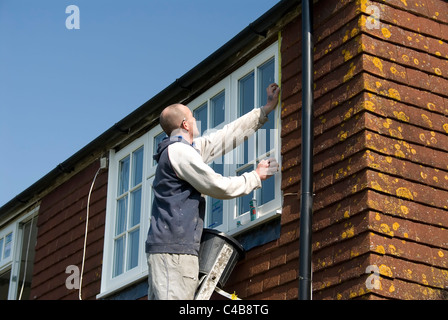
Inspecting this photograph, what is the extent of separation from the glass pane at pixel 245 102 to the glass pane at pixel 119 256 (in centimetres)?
212

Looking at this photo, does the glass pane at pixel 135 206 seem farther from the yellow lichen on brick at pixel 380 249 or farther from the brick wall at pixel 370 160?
the yellow lichen on brick at pixel 380 249

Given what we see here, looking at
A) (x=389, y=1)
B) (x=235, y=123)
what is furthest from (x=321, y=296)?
(x=389, y=1)

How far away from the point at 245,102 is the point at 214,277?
6.22 ft

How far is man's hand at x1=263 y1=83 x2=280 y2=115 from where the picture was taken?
709 cm

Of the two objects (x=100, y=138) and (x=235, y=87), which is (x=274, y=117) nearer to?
(x=235, y=87)

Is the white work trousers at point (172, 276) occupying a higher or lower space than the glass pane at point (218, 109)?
lower

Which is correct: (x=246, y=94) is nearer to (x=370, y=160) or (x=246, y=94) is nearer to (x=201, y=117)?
(x=201, y=117)

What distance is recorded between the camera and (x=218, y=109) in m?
8.01

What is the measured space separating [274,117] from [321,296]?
1755 millimetres

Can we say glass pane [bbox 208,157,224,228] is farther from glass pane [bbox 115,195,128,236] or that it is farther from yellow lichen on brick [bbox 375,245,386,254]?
yellow lichen on brick [bbox 375,245,386,254]

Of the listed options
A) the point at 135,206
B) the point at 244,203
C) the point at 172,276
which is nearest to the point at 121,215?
the point at 135,206

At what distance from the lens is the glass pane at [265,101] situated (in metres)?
7.24

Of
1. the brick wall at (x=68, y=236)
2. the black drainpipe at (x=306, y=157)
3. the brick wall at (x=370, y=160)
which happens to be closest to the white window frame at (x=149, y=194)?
the brick wall at (x=68, y=236)

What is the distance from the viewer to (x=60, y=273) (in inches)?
392
